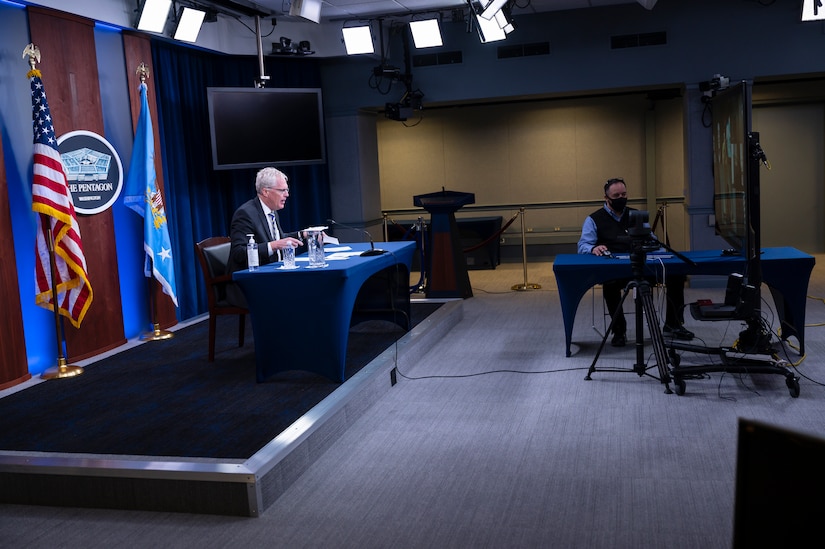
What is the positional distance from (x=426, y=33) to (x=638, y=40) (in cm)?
224

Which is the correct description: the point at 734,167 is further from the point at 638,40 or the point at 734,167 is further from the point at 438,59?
the point at 438,59

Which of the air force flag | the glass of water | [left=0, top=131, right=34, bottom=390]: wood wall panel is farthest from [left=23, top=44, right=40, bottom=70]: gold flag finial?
the glass of water

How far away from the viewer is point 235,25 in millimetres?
8219

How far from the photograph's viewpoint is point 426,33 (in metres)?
8.28

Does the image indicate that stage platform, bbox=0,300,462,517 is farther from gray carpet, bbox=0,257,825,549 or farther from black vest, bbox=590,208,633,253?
black vest, bbox=590,208,633,253

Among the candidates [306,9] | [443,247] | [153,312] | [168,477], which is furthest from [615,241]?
[168,477]

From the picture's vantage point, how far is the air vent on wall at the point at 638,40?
8.53m

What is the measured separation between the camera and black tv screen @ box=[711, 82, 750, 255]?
4527 mm

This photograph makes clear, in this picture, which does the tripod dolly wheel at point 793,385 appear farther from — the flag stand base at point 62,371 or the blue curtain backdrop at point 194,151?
the blue curtain backdrop at point 194,151

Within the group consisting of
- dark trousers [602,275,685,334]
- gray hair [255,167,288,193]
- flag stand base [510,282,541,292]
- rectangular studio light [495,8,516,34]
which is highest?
rectangular studio light [495,8,516,34]

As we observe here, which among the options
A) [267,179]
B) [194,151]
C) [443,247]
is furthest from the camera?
[443,247]

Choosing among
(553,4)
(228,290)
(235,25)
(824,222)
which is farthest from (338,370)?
(824,222)

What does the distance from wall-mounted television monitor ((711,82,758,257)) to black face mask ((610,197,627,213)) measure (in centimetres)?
66

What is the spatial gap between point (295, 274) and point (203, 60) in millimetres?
4283
